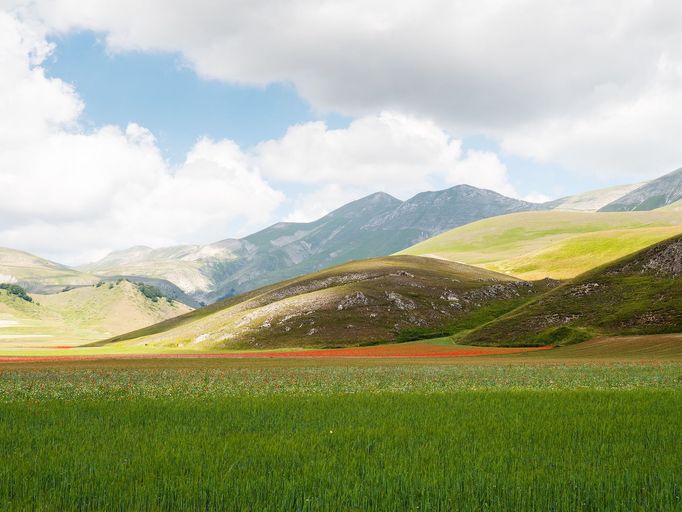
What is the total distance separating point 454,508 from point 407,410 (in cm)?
1098

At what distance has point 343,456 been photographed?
424 inches

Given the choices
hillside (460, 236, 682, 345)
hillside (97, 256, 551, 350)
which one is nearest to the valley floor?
hillside (460, 236, 682, 345)

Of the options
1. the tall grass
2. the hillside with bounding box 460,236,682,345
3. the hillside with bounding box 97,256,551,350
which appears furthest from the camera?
the hillside with bounding box 97,256,551,350

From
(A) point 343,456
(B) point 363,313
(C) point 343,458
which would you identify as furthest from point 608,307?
(C) point 343,458

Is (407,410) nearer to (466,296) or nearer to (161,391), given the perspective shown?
(161,391)

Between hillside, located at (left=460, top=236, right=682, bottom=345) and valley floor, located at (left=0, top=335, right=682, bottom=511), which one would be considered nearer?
valley floor, located at (left=0, top=335, right=682, bottom=511)

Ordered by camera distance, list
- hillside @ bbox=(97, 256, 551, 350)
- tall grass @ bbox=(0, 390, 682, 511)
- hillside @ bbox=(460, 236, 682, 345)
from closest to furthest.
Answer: tall grass @ bbox=(0, 390, 682, 511), hillside @ bbox=(460, 236, 682, 345), hillside @ bbox=(97, 256, 551, 350)

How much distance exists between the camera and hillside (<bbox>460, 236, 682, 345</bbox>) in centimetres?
9238

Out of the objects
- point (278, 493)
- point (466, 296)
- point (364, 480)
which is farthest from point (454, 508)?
point (466, 296)

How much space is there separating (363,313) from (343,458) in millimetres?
133369

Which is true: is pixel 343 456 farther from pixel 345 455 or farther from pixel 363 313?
pixel 363 313

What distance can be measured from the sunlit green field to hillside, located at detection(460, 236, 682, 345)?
272 feet

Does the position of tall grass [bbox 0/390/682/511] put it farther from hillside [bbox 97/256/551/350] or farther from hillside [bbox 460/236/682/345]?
hillside [bbox 97/256/551/350]

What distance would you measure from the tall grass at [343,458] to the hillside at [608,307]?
279 feet
